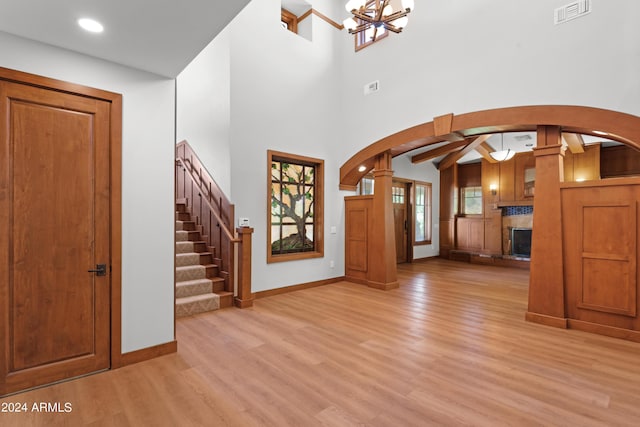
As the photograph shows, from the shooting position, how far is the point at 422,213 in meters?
9.91

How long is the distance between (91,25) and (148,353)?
277 centimetres

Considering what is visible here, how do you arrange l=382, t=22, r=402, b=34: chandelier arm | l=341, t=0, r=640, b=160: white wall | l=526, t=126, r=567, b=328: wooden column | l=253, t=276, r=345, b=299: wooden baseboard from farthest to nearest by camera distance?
l=253, t=276, r=345, b=299: wooden baseboard, l=382, t=22, r=402, b=34: chandelier arm, l=526, t=126, r=567, b=328: wooden column, l=341, t=0, r=640, b=160: white wall

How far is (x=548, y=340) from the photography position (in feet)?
11.5

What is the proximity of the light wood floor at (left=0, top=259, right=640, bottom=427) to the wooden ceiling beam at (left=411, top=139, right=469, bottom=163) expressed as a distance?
5196 millimetres

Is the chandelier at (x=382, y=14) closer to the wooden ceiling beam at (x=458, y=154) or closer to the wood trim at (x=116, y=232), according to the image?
the wood trim at (x=116, y=232)

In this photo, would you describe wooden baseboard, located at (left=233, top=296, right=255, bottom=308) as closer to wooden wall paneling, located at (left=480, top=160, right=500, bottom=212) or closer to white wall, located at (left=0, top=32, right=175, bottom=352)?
white wall, located at (left=0, top=32, right=175, bottom=352)

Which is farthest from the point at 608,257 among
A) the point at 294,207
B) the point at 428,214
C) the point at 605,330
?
the point at 428,214

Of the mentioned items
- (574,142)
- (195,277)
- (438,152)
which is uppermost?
(438,152)

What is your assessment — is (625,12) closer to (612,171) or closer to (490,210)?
(612,171)

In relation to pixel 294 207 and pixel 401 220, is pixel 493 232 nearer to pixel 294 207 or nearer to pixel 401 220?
pixel 401 220

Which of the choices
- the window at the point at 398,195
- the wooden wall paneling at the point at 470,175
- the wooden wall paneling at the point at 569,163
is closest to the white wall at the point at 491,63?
the window at the point at 398,195

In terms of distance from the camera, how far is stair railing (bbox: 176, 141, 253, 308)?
Answer: 4.75 m

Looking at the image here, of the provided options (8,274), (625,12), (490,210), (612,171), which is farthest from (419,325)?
(612,171)

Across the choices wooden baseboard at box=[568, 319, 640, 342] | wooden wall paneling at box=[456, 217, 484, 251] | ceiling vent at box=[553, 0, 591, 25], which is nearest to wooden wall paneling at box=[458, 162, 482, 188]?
wooden wall paneling at box=[456, 217, 484, 251]
